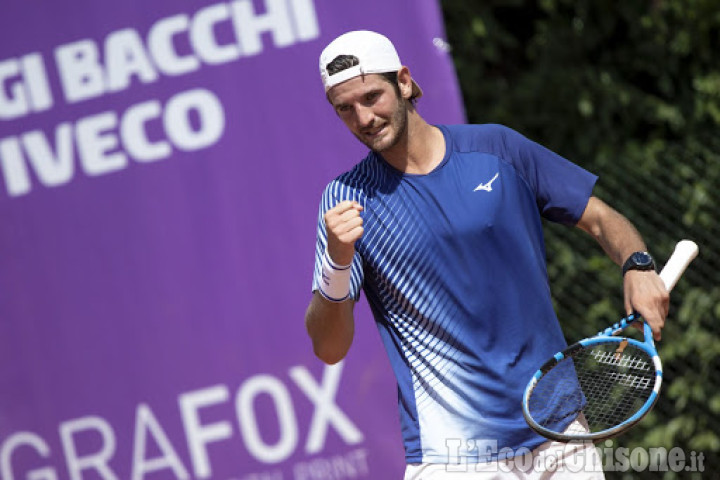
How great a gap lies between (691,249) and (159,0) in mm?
Result: 2916

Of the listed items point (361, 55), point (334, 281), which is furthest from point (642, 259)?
point (361, 55)

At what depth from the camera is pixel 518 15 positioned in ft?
20.3

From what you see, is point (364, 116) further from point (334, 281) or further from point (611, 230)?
point (611, 230)

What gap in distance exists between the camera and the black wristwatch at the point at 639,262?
108 inches

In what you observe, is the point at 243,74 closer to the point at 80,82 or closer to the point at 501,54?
the point at 80,82

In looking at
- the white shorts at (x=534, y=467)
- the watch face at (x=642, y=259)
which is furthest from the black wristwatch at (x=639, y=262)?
the white shorts at (x=534, y=467)

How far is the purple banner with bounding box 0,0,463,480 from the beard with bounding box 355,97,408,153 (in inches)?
71.3

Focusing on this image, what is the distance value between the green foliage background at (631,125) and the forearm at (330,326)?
2.79 metres

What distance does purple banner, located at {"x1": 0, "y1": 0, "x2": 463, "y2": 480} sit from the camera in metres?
4.77

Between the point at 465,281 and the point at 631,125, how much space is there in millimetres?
3321

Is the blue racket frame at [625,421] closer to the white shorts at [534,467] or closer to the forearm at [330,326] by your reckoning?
the white shorts at [534,467]

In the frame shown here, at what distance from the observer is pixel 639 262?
274 centimetres

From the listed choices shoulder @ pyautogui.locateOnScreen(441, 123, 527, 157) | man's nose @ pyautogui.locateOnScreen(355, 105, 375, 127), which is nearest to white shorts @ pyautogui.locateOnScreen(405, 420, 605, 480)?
shoulder @ pyautogui.locateOnScreen(441, 123, 527, 157)

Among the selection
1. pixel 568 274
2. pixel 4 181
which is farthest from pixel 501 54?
pixel 4 181
